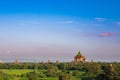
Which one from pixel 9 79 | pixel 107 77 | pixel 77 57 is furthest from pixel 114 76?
pixel 77 57

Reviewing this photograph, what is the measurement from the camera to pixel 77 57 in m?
151

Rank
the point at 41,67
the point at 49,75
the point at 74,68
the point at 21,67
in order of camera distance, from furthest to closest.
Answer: the point at 21,67 < the point at 41,67 < the point at 74,68 < the point at 49,75

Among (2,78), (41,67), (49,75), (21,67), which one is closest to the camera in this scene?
(2,78)

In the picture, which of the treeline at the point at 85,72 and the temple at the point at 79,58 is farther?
the temple at the point at 79,58

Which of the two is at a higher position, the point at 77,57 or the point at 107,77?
the point at 77,57

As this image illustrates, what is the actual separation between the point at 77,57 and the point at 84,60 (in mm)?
4992

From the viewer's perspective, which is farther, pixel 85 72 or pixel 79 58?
pixel 79 58

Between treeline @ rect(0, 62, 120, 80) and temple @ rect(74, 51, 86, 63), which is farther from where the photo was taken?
temple @ rect(74, 51, 86, 63)

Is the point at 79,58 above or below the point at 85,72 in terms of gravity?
above

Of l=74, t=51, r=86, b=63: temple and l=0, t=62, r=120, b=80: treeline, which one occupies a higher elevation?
l=74, t=51, r=86, b=63: temple

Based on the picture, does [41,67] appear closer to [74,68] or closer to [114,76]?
[74,68]

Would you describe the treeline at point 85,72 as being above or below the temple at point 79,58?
below

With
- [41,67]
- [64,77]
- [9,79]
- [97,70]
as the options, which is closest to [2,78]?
[9,79]

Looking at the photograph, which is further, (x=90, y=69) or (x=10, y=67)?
(x=10, y=67)
